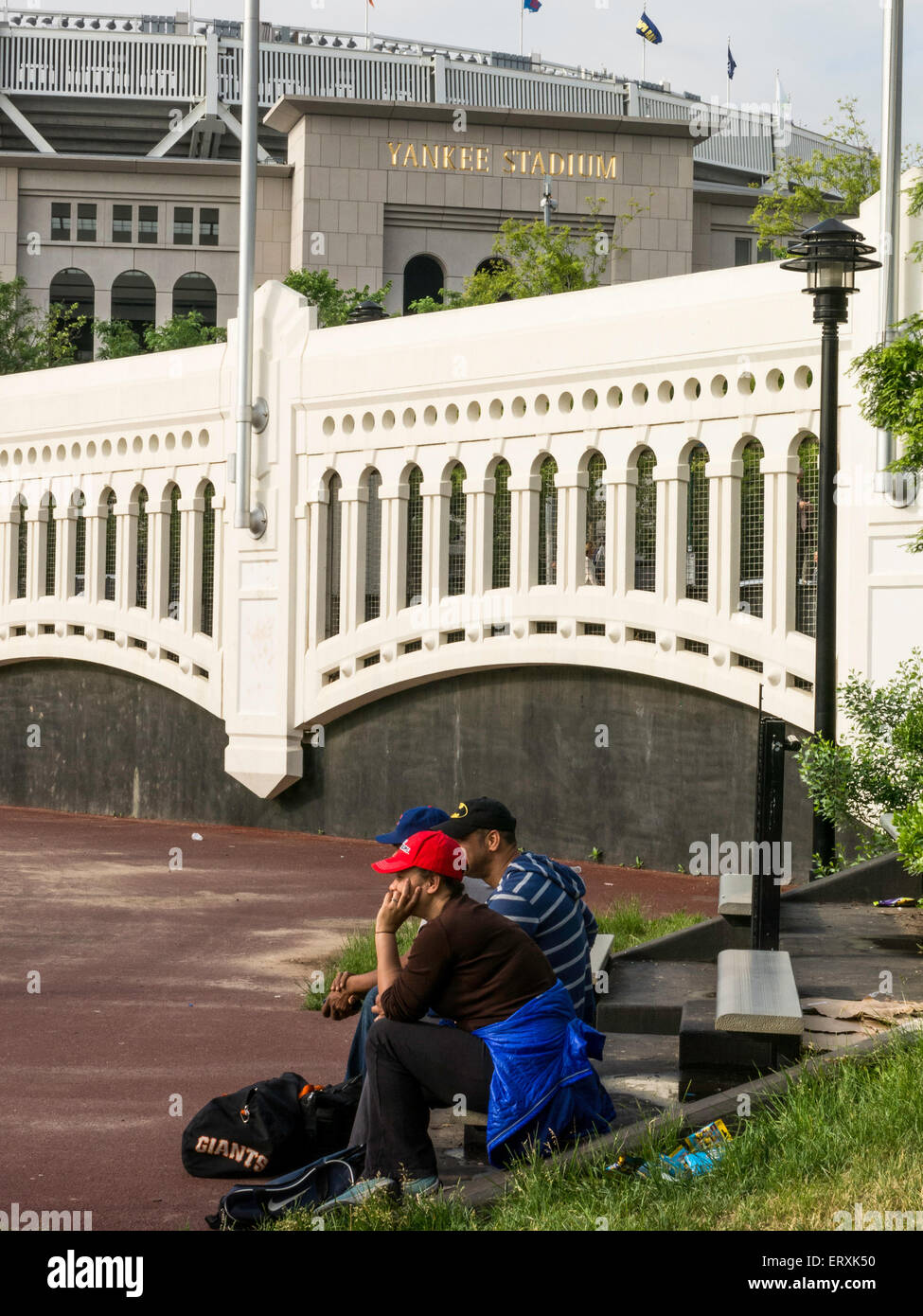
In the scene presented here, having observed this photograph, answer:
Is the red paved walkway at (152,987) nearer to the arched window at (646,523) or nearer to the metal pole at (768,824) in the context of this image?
the metal pole at (768,824)

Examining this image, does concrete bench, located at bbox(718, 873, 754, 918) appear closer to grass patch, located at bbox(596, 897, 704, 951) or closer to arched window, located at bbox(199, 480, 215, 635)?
grass patch, located at bbox(596, 897, 704, 951)

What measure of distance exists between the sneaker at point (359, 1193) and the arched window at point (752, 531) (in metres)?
10.1

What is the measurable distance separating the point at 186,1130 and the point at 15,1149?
2.59 ft

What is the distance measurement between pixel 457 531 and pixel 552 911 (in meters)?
11.5

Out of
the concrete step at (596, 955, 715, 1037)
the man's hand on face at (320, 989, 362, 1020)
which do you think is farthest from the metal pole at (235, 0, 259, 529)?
the man's hand on face at (320, 989, 362, 1020)

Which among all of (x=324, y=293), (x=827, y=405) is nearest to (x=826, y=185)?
(x=324, y=293)

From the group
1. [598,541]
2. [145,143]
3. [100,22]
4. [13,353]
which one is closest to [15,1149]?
[598,541]

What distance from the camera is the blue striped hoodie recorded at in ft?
20.9

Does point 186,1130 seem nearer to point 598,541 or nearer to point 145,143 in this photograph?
point 598,541

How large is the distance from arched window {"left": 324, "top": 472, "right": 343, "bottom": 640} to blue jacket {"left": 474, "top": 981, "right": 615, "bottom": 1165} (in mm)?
13097

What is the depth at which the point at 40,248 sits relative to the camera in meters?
49.5

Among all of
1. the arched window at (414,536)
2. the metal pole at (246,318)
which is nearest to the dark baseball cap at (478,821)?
the arched window at (414,536)

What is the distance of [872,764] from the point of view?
412 inches

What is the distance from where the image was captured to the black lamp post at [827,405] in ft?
37.3
